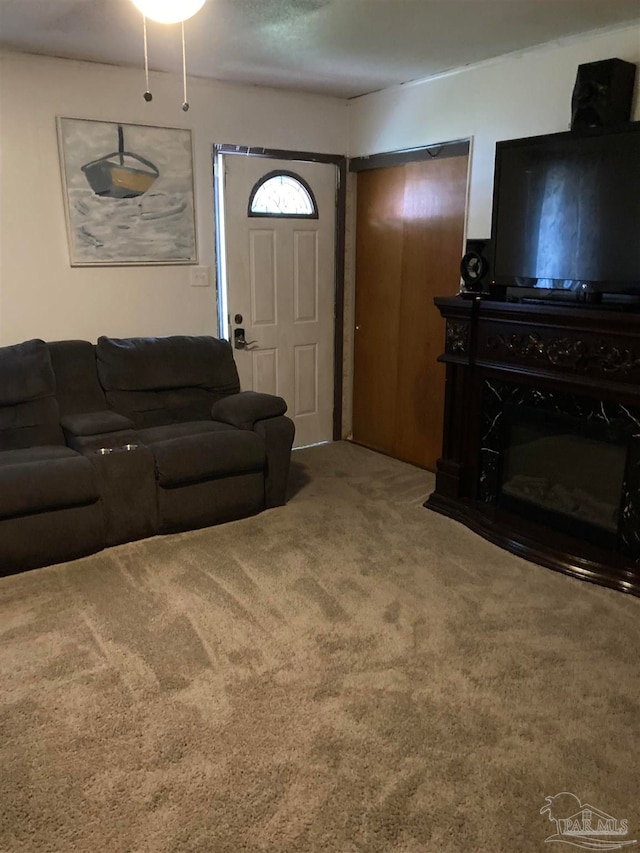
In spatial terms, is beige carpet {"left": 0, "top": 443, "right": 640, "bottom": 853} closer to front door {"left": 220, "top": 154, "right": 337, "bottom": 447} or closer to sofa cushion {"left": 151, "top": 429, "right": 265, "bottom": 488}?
sofa cushion {"left": 151, "top": 429, "right": 265, "bottom": 488}

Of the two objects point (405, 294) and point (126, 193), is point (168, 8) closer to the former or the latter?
point (126, 193)

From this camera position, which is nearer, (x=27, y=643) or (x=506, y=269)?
(x=27, y=643)

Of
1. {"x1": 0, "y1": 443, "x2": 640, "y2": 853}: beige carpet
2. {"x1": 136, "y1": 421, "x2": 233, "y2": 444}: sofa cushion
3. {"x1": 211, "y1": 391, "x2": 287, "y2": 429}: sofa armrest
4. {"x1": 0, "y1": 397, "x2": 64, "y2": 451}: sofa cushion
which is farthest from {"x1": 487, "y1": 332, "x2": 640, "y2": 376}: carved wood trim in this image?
{"x1": 0, "y1": 397, "x2": 64, "y2": 451}: sofa cushion

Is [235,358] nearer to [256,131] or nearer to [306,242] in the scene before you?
[306,242]

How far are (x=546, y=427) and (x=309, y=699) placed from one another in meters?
1.86

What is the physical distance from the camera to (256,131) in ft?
14.0

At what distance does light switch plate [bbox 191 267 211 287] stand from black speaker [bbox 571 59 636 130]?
2341mm

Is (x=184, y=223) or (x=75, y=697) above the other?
(x=184, y=223)

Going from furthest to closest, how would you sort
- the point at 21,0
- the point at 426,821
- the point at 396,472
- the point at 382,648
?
the point at 396,472, the point at 21,0, the point at 382,648, the point at 426,821

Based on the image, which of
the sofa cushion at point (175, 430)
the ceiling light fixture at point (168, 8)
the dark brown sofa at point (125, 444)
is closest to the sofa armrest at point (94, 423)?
the dark brown sofa at point (125, 444)

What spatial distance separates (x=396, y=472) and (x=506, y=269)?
162cm

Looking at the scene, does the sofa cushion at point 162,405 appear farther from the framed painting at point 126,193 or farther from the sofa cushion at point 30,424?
the framed painting at point 126,193

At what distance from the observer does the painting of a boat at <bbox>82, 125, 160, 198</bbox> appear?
3768 mm

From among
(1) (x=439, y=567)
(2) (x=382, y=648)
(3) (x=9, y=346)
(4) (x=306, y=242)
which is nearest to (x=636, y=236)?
(1) (x=439, y=567)
